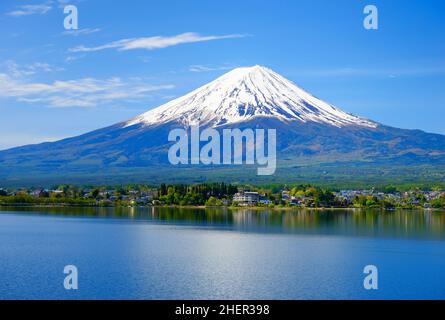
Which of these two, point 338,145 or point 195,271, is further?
point 338,145

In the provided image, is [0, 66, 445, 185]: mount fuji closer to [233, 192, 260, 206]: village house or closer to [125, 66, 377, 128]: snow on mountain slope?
[125, 66, 377, 128]: snow on mountain slope

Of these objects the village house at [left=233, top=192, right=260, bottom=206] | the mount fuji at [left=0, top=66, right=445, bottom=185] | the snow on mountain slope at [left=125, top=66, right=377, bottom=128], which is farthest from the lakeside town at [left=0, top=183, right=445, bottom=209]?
the snow on mountain slope at [left=125, top=66, right=377, bottom=128]

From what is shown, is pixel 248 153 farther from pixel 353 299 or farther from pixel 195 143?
pixel 353 299

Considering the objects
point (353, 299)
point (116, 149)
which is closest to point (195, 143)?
point (116, 149)

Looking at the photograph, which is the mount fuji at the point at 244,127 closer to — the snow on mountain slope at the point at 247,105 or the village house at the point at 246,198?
the snow on mountain slope at the point at 247,105

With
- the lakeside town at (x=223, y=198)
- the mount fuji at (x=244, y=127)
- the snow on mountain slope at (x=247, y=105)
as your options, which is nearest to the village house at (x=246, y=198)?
the lakeside town at (x=223, y=198)
